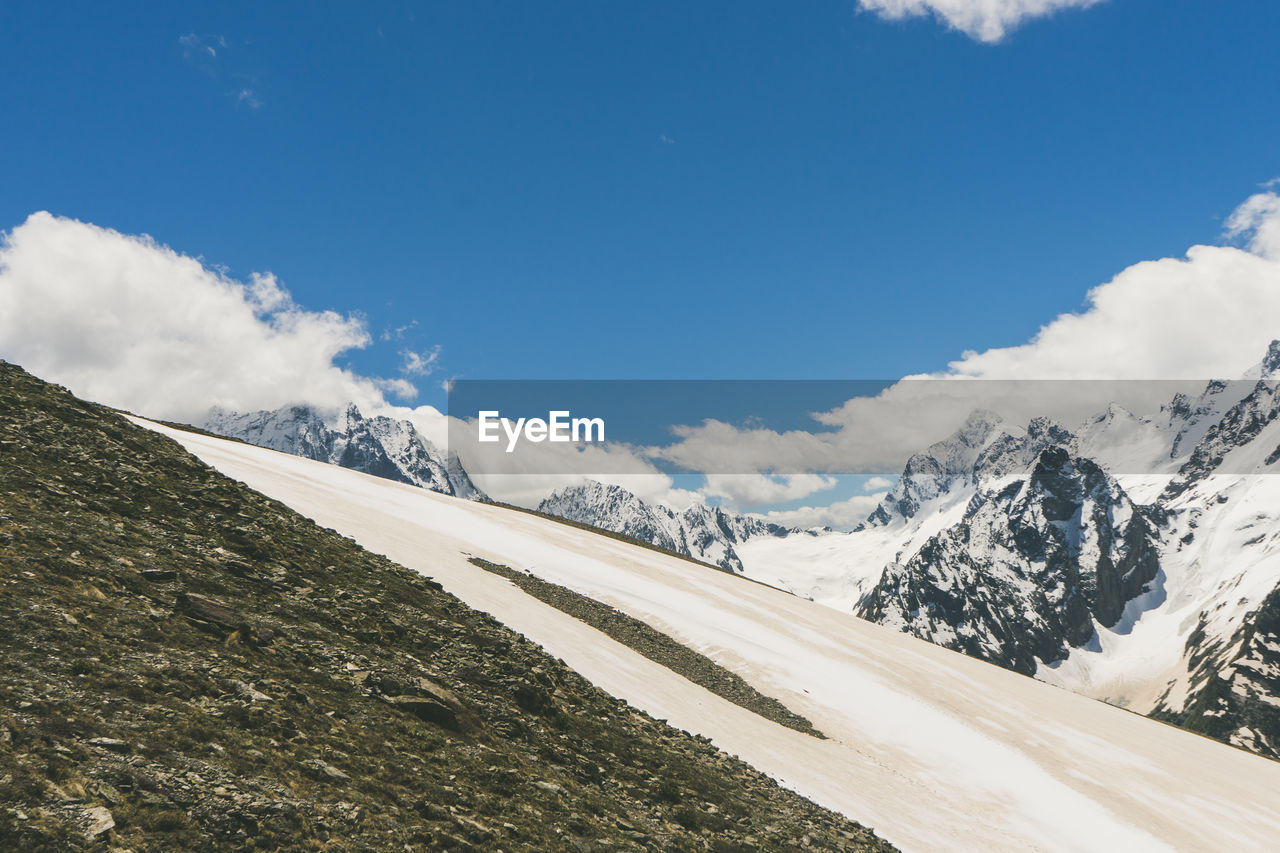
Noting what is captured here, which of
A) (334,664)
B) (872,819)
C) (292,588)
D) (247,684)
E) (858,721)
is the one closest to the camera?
(247,684)

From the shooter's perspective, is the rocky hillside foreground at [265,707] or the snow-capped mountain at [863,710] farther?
the snow-capped mountain at [863,710]

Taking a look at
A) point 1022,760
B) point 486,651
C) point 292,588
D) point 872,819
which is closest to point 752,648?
point 1022,760

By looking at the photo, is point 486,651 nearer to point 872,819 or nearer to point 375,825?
point 375,825

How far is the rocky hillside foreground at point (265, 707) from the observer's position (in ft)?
28.6

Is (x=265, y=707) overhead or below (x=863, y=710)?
overhead

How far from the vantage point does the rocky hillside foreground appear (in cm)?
871

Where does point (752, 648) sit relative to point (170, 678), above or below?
below

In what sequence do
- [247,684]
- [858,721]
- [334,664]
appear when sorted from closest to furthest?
[247,684] → [334,664] → [858,721]

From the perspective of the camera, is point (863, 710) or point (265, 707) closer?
point (265, 707)

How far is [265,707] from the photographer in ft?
37.6

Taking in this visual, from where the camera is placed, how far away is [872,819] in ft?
71.8

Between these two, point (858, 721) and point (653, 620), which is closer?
point (858, 721)

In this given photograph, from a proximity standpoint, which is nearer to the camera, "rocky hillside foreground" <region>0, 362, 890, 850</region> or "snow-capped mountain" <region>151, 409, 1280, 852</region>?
"rocky hillside foreground" <region>0, 362, 890, 850</region>

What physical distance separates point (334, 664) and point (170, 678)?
369cm
